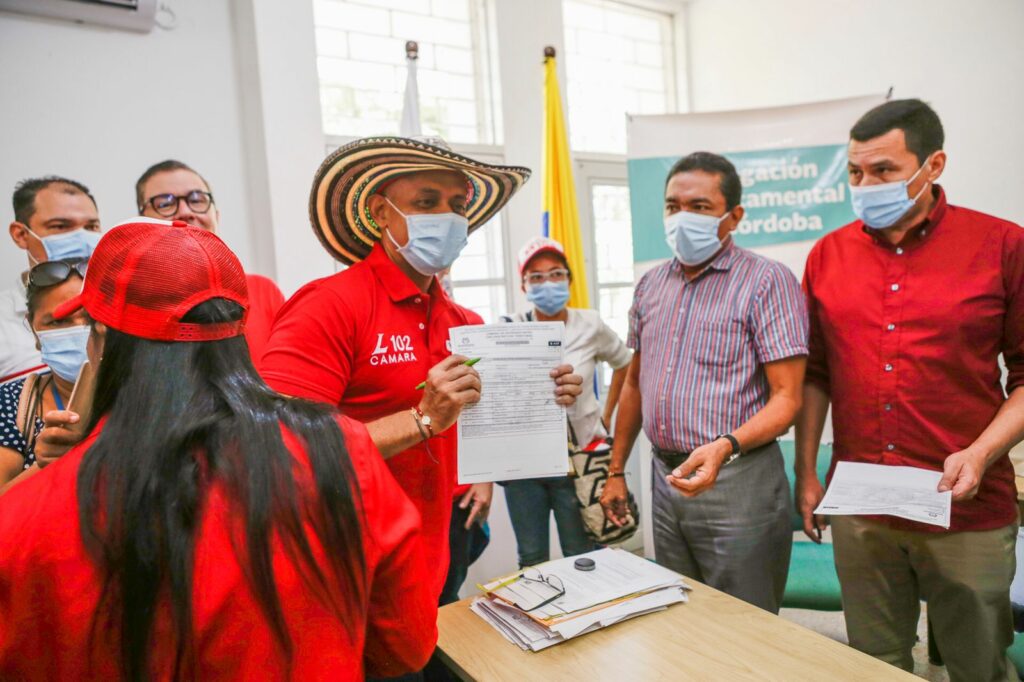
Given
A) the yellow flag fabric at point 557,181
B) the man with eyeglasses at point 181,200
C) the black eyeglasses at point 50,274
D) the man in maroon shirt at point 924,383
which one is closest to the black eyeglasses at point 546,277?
the yellow flag fabric at point 557,181

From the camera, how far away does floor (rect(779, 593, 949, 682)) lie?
263 centimetres

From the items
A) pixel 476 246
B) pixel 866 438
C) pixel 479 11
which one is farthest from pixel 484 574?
pixel 479 11

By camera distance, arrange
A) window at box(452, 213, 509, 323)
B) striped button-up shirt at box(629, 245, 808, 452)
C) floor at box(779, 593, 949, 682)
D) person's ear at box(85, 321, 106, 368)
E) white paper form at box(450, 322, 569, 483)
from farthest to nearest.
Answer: window at box(452, 213, 509, 323) < floor at box(779, 593, 949, 682) < striped button-up shirt at box(629, 245, 808, 452) < white paper form at box(450, 322, 569, 483) < person's ear at box(85, 321, 106, 368)

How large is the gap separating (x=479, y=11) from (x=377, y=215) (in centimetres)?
309

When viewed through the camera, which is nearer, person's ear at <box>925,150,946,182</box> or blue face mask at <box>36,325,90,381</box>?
blue face mask at <box>36,325,90,381</box>

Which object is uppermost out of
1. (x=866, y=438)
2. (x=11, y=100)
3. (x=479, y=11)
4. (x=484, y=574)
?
(x=479, y=11)

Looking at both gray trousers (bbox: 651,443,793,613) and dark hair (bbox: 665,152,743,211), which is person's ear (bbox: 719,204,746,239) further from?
gray trousers (bbox: 651,443,793,613)

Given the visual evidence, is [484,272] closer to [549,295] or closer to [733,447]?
[549,295]

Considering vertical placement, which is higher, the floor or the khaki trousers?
the khaki trousers

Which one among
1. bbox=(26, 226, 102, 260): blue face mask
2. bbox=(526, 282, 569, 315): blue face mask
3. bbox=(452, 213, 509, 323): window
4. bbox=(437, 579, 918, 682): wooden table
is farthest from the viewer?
bbox=(452, 213, 509, 323): window

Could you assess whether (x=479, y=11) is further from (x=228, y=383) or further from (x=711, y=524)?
(x=228, y=383)

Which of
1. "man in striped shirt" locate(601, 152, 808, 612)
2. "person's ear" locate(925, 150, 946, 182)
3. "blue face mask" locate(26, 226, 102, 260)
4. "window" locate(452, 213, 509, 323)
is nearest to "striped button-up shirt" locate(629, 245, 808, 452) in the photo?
"man in striped shirt" locate(601, 152, 808, 612)

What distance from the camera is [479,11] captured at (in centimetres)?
413

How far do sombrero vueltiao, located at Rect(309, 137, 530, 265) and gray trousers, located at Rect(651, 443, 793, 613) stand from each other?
1125mm
